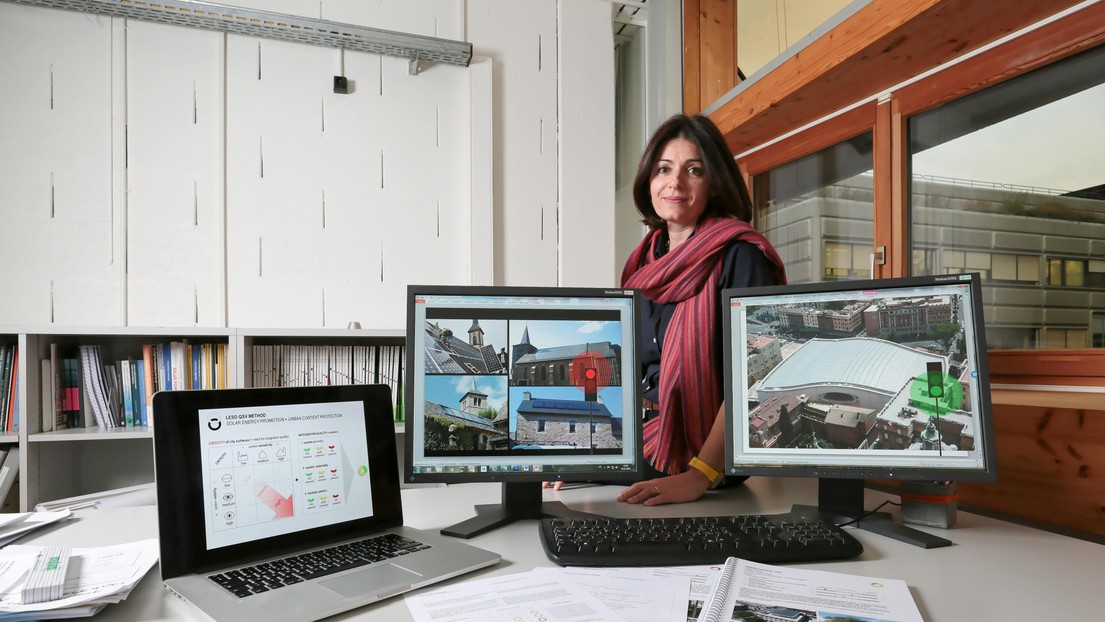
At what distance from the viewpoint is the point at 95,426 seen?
7.10ft

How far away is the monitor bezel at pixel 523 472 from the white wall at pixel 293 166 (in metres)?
1.65

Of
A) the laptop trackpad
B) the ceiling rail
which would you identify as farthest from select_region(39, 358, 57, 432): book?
the laptop trackpad

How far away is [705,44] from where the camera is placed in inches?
117

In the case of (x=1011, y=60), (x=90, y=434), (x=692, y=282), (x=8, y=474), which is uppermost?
(x=1011, y=60)

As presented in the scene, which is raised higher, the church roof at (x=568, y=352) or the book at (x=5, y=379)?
the church roof at (x=568, y=352)

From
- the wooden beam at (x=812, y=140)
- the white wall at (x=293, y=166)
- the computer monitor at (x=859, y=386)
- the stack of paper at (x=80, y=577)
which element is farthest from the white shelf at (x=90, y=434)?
the wooden beam at (x=812, y=140)

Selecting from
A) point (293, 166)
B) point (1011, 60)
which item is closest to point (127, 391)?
point (293, 166)

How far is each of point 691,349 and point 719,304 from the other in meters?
0.12

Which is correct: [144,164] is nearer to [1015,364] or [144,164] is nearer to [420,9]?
[420,9]

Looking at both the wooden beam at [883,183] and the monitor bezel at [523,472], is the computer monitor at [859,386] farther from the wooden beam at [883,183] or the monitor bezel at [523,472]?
the wooden beam at [883,183]

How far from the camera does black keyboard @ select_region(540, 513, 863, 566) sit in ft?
2.86

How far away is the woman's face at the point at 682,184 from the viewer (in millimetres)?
1568

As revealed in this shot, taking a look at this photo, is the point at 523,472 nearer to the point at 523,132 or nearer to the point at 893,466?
the point at 893,466

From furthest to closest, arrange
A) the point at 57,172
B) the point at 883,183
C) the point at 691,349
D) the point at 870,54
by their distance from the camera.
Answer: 1. the point at 57,172
2. the point at 883,183
3. the point at 870,54
4. the point at 691,349
